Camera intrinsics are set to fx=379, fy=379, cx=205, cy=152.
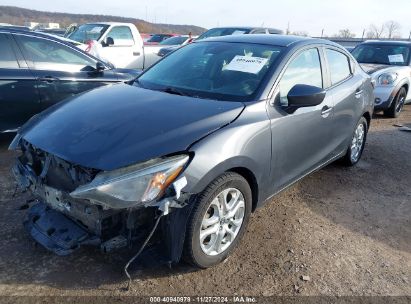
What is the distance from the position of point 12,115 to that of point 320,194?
3.93 meters

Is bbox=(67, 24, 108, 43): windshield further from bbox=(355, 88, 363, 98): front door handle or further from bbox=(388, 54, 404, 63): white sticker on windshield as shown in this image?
bbox=(355, 88, 363, 98): front door handle

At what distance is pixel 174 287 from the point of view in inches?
103

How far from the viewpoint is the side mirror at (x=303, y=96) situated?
304cm

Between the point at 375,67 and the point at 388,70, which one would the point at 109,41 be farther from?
the point at 388,70

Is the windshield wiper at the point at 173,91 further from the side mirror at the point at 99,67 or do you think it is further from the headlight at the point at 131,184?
the side mirror at the point at 99,67

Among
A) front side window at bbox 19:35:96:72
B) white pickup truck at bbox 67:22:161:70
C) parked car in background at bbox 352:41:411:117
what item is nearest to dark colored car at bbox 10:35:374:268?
front side window at bbox 19:35:96:72

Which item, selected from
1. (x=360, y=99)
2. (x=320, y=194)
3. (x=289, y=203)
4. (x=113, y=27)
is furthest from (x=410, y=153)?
(x=113, y=27)

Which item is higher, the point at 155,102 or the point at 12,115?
the point at 155,102

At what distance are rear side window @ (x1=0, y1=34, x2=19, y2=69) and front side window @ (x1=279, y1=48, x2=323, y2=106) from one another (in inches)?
141

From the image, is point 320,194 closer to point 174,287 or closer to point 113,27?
point 174,287

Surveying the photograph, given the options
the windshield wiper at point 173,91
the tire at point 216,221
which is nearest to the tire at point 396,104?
the windshield wiper at point 173,91

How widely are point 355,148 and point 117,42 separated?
23.5 ft

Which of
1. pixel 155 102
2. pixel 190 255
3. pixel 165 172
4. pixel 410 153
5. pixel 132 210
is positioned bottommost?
pixel 410 153

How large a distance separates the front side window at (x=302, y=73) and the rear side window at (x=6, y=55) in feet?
11.8
